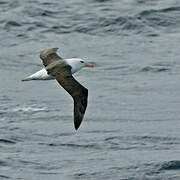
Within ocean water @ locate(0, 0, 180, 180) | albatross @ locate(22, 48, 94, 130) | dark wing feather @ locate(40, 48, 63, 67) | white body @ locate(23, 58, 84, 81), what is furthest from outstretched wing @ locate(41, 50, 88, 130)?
ocean water @ locate(0, 0, 180, 180)

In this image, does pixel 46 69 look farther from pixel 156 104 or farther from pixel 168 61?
pixel 168 61

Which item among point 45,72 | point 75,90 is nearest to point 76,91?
point 75,90

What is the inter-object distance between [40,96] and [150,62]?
12.8 feet

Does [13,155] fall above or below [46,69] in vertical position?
below

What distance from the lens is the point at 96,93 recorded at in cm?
A: 3134

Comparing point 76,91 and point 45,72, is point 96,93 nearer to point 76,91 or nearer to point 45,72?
point 45,72

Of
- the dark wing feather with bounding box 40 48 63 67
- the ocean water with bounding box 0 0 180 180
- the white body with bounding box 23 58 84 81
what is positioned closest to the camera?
the white body with bounding box 23 58 84 81

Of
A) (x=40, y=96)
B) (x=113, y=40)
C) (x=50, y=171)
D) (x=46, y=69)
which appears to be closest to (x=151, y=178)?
(x=50, y=171)

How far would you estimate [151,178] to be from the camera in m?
25.7

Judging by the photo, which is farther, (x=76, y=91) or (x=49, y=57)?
(x=49, y=57)

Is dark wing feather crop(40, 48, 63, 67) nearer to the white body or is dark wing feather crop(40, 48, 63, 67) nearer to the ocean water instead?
the white body

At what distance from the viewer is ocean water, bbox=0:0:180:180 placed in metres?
26.9

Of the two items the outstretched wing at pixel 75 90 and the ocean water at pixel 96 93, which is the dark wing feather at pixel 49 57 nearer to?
Answer: the outstretched wing at pixel 75 90

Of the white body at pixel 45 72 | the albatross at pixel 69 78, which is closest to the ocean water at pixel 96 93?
the white body at pixel 45 72
